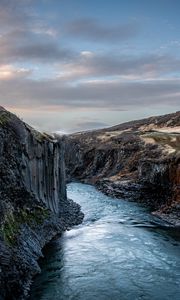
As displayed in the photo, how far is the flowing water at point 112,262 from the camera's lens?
34.9 m

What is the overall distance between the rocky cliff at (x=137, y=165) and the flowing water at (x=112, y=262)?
330 inches

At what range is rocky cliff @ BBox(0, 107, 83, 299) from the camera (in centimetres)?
3521

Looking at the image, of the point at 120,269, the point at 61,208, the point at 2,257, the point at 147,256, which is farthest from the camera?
the point at 61,208

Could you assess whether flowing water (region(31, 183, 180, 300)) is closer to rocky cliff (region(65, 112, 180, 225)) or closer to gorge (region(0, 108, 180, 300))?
gorge (region(0, 108, 180, 300))

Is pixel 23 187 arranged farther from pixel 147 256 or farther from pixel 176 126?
pixel 176 126

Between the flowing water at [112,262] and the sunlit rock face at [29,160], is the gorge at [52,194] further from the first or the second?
the flowing water at [112,262]

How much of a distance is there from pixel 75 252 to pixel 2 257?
13235mm

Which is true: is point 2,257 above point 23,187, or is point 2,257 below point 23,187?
below

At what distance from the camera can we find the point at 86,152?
130500 millimetres

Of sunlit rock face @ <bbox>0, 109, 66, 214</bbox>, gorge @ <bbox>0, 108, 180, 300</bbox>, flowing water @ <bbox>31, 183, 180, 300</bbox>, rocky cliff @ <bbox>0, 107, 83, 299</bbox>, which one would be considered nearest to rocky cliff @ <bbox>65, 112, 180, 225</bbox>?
gorge @ <bbox>0, 108, 180, 300</bbox>

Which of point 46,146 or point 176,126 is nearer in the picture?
point 46,146

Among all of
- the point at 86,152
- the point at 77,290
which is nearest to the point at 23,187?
the point at 77,290

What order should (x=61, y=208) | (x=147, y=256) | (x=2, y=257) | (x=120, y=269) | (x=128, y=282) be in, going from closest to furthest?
(x=2, y=257), (x=128, y=282), (x=120, y=269), (x=147, y=256), (x=61, y=208)

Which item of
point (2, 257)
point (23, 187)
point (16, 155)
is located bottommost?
point (2, 257)
